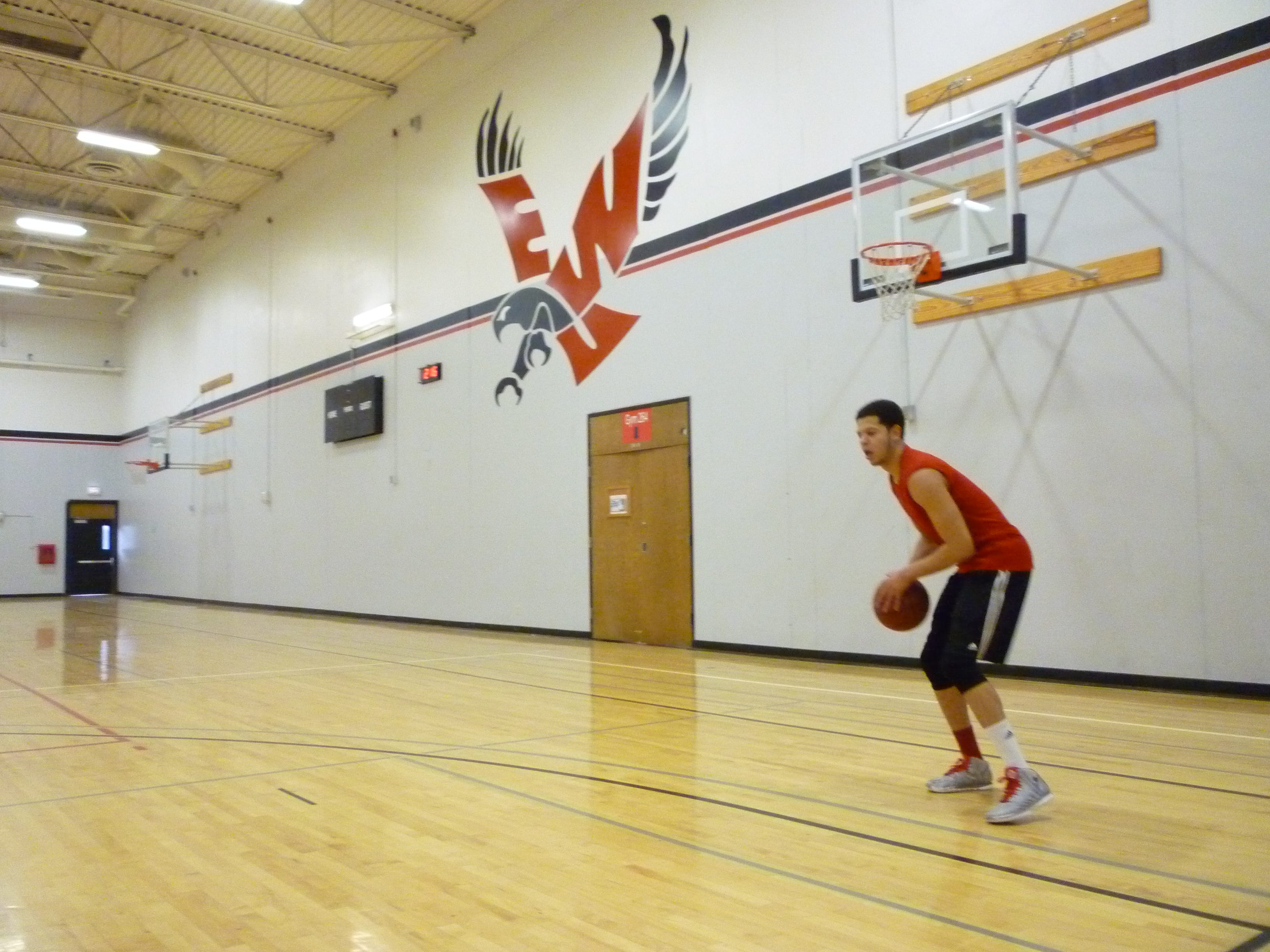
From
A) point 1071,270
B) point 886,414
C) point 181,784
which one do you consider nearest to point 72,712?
point 181,784

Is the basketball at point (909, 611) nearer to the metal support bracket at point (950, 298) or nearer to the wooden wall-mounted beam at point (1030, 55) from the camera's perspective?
the metal support bracket at point (950, 298)

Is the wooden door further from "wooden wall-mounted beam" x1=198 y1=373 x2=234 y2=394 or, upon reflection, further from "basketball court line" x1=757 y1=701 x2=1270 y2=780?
"wooden wall-mounted beam" x1=198 y1=373 x2=234 y2=394

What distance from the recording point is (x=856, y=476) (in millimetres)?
6918

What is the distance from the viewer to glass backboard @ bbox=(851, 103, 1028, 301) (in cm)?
555

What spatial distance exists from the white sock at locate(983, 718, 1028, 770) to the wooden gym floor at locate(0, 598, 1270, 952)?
0.18 m

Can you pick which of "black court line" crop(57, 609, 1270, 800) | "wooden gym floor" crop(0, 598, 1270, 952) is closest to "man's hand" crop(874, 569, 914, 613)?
"wooden gym floor" crop(0, 598, 1270, 952)

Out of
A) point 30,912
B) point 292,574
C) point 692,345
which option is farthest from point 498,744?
point 292,574

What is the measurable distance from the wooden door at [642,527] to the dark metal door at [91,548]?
1607cm

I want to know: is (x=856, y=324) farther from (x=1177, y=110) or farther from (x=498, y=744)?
(x=498, y=744)

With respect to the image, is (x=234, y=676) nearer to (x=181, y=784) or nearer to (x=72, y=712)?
(x=72, y=712)

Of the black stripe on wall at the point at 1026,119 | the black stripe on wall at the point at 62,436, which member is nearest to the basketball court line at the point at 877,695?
the black stripe on wall at the point at 1026,119

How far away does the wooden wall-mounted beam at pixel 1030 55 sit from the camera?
18.7 ft

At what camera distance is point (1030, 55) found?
6.09m

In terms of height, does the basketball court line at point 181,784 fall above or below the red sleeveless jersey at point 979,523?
below
